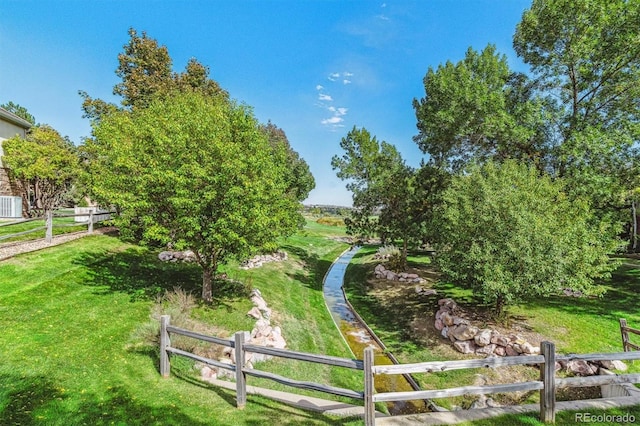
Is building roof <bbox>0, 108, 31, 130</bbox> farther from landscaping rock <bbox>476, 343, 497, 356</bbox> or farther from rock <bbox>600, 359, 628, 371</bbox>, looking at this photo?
rock <bbox>600, 359, 628, 371</bbox>

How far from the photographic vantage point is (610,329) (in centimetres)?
1310

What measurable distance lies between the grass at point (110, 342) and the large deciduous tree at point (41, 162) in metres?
12.6

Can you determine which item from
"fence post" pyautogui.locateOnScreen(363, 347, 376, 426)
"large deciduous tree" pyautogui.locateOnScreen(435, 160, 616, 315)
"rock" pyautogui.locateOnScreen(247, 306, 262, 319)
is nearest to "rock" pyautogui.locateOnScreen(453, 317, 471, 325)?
"large deciduous tree" pyautogui.locateOnScreen(435, 160, 616, 315)

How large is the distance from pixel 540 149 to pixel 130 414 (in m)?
21.8

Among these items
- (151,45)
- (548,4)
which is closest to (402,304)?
(548,4)

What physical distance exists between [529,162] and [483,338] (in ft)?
37.4

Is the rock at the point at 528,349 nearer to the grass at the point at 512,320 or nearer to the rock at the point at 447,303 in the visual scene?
the grass at the point at 512,320

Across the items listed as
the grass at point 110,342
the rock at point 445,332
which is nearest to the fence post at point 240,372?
the grass at point 110,342

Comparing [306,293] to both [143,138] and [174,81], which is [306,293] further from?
[174,81]

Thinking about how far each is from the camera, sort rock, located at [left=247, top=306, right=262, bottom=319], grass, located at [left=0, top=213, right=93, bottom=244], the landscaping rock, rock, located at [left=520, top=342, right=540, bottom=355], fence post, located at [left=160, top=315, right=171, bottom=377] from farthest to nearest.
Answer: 1. grass, located at [left=0, top=213, right=93, bottom=244]
2. rock, located at [left=247, top=306, right=262, bottom=319]
3. the landscaping rock
4. rock, located at [left=520, top=342, right=540, bottom=355]
5. fence post, located at [left=160, top=315, right=171, bottom=377]

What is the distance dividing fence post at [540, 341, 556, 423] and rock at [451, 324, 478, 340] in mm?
6365

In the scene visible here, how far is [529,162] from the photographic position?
60.6ft

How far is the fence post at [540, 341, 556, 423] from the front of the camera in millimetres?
6473

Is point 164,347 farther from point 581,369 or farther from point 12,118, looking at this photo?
point 12,118
